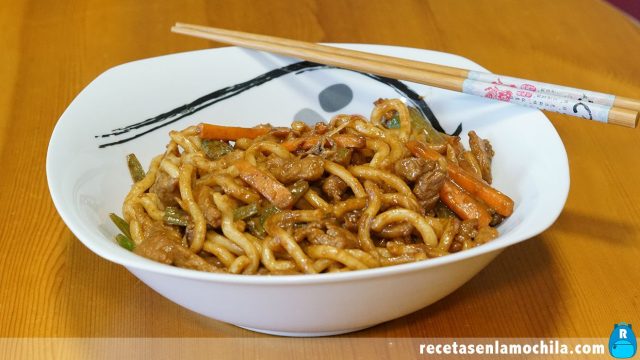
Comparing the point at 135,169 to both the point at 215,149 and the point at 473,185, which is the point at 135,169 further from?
the point at 473,185

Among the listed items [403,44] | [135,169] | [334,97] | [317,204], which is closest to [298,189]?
[317,204]

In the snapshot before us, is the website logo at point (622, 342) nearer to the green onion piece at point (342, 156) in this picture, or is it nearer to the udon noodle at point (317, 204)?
the udon noodle at point (317, 204)

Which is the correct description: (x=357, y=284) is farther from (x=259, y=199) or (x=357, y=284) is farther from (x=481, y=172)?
(x=481, y=172)

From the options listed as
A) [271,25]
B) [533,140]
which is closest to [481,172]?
[533,140]

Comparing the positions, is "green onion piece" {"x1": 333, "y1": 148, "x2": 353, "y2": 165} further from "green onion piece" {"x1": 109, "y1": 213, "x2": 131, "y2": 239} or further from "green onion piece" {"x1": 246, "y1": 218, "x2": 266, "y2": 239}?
"green onion piece" {"x1": 109, "y1": 213, "x2": 131, "y2": 239}

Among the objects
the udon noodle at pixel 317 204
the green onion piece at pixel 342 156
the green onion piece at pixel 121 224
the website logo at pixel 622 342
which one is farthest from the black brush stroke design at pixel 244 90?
the website logo at pixel 622 342
